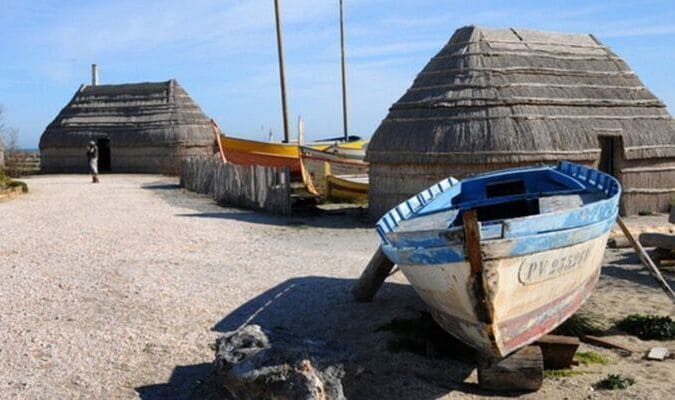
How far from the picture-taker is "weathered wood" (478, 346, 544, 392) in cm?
778

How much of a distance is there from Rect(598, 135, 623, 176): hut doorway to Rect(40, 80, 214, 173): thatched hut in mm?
21265

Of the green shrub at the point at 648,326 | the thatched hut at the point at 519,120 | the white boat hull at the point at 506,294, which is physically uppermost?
the thatched hut at the point at 519,120

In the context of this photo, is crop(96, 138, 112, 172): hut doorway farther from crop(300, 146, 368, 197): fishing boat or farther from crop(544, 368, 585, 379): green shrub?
crop(544, 368, 585, 379): green shrub

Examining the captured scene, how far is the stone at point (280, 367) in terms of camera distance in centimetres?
688

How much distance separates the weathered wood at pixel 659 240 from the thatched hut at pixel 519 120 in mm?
5020

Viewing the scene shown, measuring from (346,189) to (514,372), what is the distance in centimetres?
1762

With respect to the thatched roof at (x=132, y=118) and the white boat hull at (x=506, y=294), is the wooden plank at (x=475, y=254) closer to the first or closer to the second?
the white boat hull at (x=506, y=294)

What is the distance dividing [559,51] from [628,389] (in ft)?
47.7

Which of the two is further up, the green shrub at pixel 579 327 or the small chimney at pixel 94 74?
the small chimney at pixel 94 74

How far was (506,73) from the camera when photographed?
19125 mm

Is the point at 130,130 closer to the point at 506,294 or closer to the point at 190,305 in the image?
the point at 190,305

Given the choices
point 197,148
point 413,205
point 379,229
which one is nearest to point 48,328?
point 379,229

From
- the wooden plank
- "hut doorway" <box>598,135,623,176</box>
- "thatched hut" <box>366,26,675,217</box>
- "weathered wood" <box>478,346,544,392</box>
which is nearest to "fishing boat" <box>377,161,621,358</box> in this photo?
the wooden plank

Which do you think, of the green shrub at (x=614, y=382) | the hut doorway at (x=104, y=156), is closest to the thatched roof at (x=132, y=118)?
the hut doorway at (x=104, y=156)
